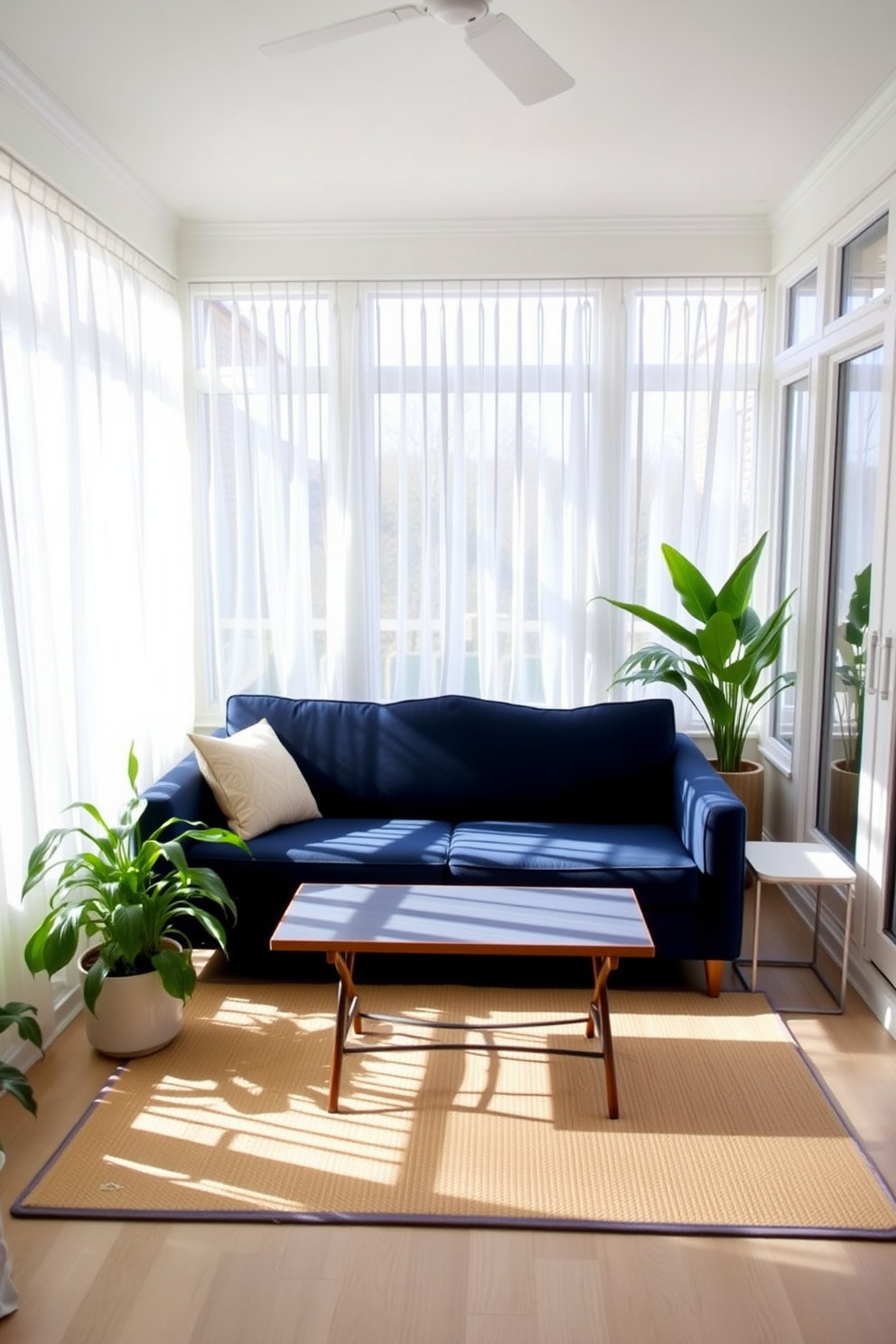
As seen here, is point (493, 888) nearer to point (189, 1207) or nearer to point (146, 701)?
point (189, 1207)

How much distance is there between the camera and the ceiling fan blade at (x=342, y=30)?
6.79ft

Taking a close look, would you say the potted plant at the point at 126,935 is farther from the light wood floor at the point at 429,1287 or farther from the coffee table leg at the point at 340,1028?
the light wood floor at the point at 429,1287

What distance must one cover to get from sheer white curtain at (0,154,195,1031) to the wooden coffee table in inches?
35.4

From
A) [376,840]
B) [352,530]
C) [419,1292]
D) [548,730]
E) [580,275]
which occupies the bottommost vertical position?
[419,1292]

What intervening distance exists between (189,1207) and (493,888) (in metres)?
1.16

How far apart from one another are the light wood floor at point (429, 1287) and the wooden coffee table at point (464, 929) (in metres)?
0.52

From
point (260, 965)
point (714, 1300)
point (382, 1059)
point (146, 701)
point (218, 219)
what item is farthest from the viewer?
point (218, 219)

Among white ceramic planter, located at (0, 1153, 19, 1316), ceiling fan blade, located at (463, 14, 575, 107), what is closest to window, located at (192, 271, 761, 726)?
ceiling fan blade, located at (463, 14, 575, 107)

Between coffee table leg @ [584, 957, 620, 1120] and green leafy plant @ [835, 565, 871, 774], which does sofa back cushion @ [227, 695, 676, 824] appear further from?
coffee table leg @ [584, 957, 620, 1120]

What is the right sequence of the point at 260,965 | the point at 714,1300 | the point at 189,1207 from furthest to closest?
the point at 260,965
the point at 189,1207
the point at 714,1300

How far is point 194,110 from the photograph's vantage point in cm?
316

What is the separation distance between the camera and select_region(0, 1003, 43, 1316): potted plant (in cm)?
192

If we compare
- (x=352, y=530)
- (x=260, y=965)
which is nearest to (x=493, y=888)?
(x=260, y=965)

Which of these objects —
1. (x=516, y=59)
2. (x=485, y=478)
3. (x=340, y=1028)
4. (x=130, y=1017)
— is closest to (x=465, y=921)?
(x=340, y=1028)
